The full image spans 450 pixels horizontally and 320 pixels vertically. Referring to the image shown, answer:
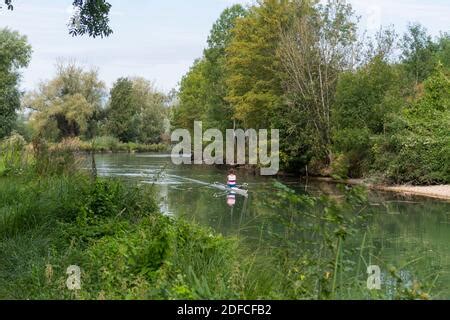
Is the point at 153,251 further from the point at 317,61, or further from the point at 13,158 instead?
the point at 317,61

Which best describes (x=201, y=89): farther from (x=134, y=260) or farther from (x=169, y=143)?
(x=134, y=260)

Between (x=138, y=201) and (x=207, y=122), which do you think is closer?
(x=138, y=201)

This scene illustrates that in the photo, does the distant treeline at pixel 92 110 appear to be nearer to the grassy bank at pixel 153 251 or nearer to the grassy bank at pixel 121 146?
the grassy bank at pixel 121 146

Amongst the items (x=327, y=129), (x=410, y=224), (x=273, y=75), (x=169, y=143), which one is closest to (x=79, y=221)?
(x=410, y=224)

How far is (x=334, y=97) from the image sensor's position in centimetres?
2934

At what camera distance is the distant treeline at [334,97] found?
24.1 meters

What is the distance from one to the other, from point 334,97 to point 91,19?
2324 centimetres

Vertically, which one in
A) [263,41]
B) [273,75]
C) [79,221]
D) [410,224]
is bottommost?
[410,224]

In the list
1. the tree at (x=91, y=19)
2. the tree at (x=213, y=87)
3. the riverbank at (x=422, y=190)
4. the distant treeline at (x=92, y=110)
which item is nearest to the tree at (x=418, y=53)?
the tree at (x=213, y=87)

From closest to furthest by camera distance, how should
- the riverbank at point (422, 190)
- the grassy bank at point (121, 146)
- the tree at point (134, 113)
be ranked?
the riverbank at point (422, 190) < the grassy bank at point (121, 146) < the tree at point (134, 113)

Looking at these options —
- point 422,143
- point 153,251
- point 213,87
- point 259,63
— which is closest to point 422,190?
point 422,143

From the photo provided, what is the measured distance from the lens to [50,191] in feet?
25.5

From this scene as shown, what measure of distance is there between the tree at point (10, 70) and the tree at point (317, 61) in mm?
19265
